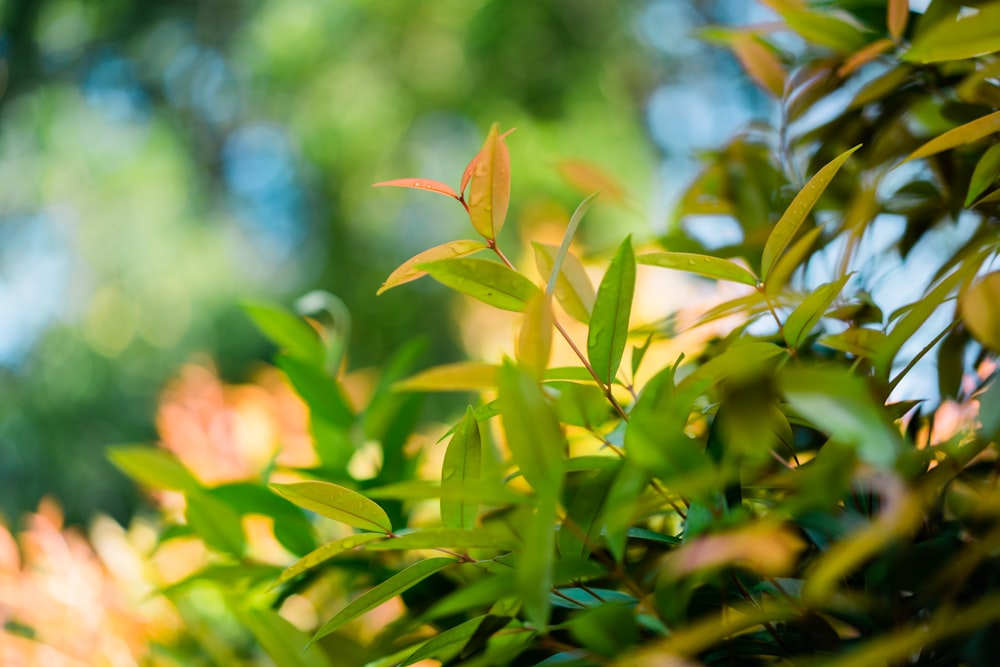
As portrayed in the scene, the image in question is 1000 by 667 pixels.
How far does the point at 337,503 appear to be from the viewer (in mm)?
189

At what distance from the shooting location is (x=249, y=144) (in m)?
3.24

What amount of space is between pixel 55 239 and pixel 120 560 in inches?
100

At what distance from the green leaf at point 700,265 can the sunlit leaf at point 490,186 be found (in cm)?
5

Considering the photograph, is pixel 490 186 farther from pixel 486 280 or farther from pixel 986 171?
pixel 986 171

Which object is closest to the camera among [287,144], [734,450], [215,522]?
[734,450]

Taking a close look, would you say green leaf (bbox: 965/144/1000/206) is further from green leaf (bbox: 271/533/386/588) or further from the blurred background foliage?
the blurred background foliage

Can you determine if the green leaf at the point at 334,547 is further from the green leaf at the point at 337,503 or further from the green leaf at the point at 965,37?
the green leaf at the point at 965,37

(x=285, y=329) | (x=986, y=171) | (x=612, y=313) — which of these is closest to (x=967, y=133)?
(x=986, y=171)

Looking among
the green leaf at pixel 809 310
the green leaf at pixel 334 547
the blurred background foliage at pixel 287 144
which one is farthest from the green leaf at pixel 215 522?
the blurred background foliage at pixel 287 144

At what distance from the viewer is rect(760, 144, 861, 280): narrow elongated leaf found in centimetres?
18

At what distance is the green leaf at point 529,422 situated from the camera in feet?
0.51

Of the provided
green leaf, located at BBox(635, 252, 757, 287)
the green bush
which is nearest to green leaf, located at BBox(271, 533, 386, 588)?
the green bush

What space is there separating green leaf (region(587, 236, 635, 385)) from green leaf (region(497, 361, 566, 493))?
1.5 inches

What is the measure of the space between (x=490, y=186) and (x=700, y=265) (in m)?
0.07
